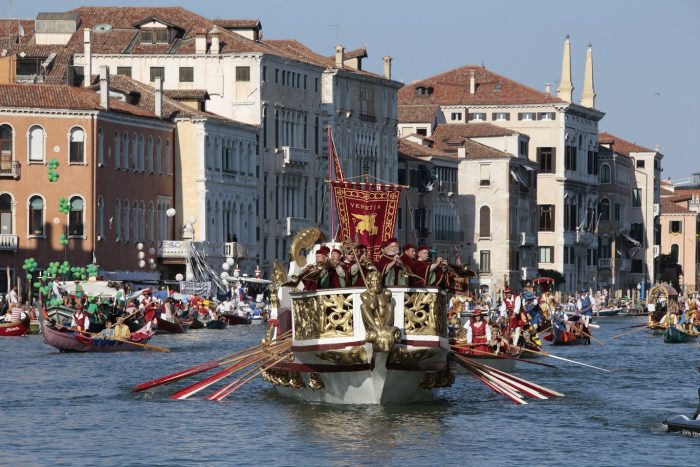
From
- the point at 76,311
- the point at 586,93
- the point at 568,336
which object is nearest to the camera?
the point at 76,311

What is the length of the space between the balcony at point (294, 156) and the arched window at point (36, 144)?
2171 cm

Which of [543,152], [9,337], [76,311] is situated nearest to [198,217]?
[9,337]

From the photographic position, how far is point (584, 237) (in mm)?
150125

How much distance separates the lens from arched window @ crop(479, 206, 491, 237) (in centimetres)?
13738

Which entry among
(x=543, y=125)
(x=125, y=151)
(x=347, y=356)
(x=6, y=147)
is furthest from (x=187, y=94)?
(x=347, y=356)

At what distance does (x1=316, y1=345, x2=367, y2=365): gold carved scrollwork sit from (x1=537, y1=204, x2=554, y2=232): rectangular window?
110m

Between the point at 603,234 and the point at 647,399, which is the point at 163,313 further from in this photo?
the point at 603,234

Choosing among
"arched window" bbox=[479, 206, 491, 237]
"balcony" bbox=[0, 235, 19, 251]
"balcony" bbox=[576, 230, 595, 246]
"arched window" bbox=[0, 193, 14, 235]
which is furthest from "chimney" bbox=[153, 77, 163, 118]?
"balcony" bbox=[576, 230, 595, 246]

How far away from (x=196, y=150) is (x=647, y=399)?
182 feet

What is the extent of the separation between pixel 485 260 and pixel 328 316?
100m

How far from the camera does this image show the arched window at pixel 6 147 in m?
87.7

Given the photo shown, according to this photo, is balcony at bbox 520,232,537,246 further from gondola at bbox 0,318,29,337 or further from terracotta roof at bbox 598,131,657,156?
gondola at bbox 0,318,29,337

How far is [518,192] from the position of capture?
13988 cm

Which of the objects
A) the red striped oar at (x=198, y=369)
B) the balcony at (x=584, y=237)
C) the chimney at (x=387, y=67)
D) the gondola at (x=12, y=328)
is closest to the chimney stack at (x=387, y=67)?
the chimney at (x=387, y=67)
